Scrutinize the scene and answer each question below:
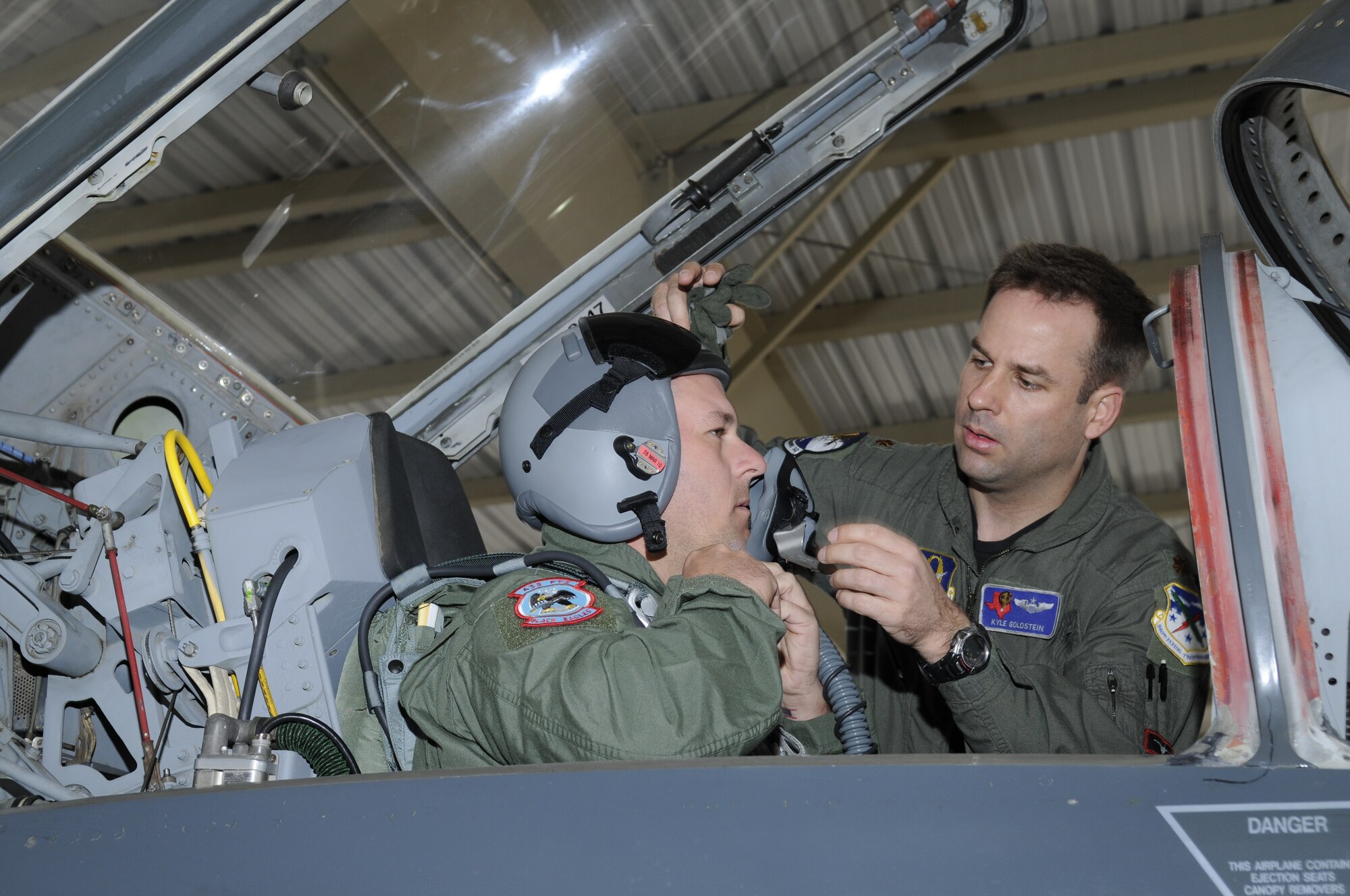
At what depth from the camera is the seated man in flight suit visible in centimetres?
137

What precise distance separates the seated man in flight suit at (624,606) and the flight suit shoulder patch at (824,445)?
2.35 ft

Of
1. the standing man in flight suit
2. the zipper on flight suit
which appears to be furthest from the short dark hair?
the zipper on flight suit

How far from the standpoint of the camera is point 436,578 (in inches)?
66.2

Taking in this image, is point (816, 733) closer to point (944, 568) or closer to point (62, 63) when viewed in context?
point (944, 568)

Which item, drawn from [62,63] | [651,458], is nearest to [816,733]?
[651,458]

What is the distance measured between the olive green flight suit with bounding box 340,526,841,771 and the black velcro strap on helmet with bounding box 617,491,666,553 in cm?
19

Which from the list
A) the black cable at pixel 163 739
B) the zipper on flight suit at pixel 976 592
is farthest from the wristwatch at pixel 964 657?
the black cable at pixel 163 739

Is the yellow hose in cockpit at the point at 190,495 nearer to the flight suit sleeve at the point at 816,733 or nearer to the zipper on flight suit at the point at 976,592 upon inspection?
the flight suit sleeve at the point at 816,733

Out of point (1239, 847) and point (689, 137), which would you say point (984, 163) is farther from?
point (1239, 847)

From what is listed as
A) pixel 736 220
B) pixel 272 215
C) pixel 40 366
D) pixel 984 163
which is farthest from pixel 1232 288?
pixel 984 163

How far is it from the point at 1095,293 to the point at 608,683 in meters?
1.56

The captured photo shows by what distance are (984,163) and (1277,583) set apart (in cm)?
554

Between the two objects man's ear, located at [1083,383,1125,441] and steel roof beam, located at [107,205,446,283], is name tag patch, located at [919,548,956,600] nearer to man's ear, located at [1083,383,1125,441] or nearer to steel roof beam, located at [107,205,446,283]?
man's ear, located at [1083,383,1125,441]

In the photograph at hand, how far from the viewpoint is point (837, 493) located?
266 centimetres
